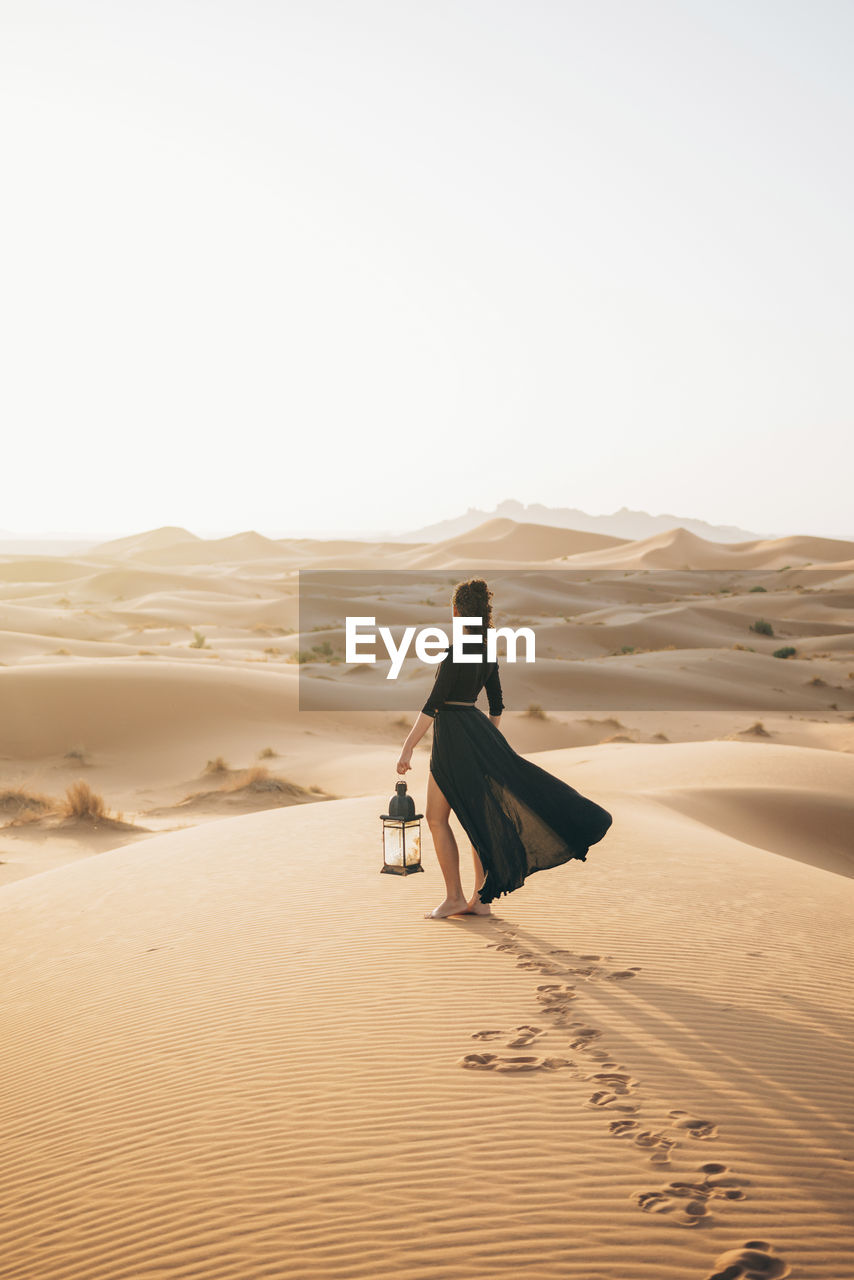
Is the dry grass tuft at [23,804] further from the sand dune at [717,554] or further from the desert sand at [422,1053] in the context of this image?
the sand dune at [717,554]

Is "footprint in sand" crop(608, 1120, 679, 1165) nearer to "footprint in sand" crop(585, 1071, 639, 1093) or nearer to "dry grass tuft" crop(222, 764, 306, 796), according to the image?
"footprint in sand" crop(585, 1071, 639, 1093)

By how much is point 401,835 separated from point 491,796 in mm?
802

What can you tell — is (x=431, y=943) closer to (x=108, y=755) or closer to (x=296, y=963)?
(x=296, y=963)

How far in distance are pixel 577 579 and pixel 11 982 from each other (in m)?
61.8

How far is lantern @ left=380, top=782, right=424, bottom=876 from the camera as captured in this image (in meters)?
6.12

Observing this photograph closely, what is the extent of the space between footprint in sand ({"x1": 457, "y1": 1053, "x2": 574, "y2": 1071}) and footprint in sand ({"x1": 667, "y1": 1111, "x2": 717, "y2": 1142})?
531mm

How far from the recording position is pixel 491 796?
5625 millimetres

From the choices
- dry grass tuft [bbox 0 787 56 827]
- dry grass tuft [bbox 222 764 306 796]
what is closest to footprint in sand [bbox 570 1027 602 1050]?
dry grass tuft [bbox 0 787 56 827]

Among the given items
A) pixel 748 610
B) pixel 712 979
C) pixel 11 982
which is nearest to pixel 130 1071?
pixel 11 982

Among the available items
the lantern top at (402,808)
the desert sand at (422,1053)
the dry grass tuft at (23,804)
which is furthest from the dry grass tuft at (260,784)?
the lantern top at (402,808)

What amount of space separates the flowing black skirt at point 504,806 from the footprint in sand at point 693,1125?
82.2 inches

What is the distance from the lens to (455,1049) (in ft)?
13.6

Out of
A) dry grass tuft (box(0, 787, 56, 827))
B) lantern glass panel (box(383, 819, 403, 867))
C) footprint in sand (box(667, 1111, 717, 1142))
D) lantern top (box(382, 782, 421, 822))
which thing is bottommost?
dry grass tuft (box(0, 787, 56, 827))

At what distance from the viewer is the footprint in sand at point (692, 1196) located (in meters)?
2.95
